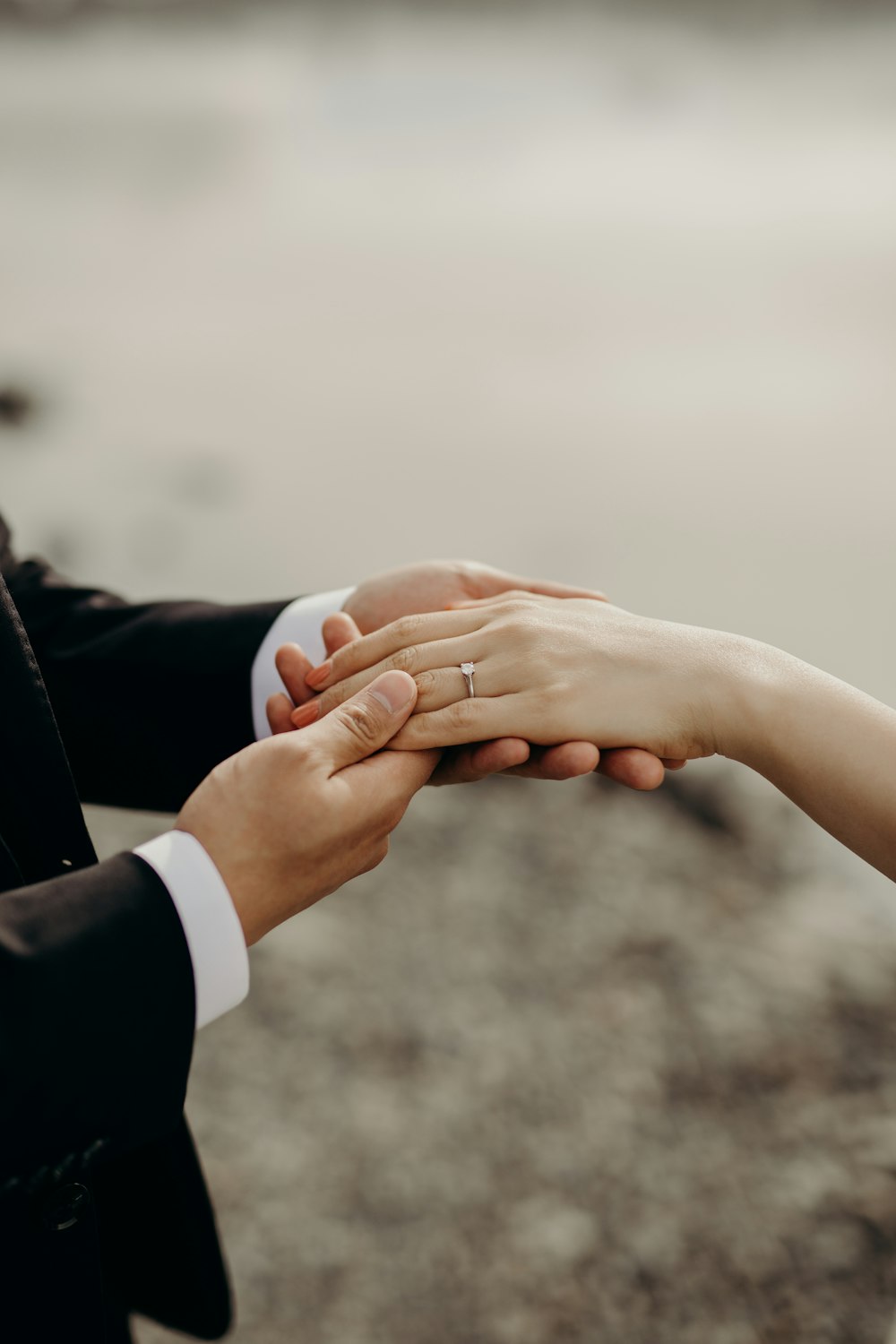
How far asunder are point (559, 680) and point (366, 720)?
364mm

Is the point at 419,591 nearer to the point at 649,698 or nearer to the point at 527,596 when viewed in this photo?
the point at 527,596

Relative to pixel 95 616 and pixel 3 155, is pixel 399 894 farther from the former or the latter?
pixel 3 155

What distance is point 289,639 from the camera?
1773 mm

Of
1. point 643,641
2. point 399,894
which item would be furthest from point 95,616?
point 399,894

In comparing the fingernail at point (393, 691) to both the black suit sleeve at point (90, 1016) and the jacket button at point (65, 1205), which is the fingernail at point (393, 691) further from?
the jacket button at point (65, 1205)

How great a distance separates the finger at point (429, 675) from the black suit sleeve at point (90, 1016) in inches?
25.2

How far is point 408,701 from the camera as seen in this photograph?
144 cm

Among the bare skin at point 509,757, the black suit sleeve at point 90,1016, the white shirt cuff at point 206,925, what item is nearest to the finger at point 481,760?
the bare skin at point 509,757

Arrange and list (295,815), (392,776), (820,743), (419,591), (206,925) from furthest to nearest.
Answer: (419,591) → (820,743) → (392,776) → (295,815) → (206,925)

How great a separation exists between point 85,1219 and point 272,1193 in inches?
57.3

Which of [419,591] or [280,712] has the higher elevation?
[419,591]

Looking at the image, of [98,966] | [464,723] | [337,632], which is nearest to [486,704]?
[464,723]

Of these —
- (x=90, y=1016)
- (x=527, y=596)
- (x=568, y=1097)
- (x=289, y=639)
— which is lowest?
(x=568, y=1097)

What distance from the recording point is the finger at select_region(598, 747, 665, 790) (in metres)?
1.52
